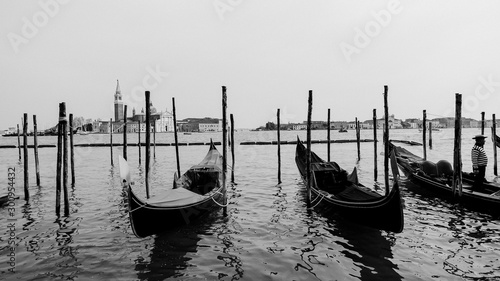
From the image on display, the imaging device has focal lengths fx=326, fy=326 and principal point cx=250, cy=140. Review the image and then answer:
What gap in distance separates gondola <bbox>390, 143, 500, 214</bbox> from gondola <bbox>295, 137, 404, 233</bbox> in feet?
8.04

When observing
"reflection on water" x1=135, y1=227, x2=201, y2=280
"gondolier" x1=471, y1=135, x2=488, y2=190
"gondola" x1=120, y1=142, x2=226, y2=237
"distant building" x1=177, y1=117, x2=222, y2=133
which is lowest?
"reflection on water" x1=135, y1=227, x2=201, y2=280

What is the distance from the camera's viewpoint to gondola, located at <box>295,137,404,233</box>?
5.95 meters

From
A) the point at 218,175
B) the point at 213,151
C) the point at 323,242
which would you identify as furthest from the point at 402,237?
the point at 213,151

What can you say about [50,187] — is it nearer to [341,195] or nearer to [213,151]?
[213,151]

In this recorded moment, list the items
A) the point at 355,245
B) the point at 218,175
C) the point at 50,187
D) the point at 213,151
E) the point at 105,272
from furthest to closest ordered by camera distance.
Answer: the point at 213,151
the point at 50,187
the point at 218,175
the point at 355,245
the point at 105,272

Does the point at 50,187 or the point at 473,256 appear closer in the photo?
the point at 473,256

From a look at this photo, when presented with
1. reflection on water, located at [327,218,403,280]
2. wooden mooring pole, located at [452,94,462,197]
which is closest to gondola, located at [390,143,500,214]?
wooden mooring pole, located at [452,94,462,197]

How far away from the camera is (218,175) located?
33.7ft

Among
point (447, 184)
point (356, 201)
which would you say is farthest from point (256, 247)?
point (447, 184)

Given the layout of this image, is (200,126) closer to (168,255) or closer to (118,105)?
(118,105)

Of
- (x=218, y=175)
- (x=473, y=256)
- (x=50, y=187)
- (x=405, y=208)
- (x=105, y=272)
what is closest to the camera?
(x=105, y=272)

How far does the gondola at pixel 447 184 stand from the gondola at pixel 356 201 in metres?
2.45

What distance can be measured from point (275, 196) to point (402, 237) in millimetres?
4757

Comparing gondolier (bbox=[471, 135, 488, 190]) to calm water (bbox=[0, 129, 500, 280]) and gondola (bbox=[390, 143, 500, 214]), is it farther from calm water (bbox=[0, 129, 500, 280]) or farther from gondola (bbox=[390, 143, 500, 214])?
calm water (bbox=[0, 129, 500, 280])
